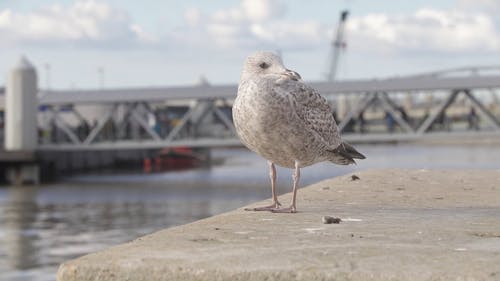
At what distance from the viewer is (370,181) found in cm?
1195

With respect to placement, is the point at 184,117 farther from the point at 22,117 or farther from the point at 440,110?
the point at 440,110

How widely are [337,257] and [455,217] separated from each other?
2572mm

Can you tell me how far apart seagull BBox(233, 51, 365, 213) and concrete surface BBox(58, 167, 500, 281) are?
49 centimetres

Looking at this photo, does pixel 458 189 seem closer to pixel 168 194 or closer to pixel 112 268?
pixel 112 268

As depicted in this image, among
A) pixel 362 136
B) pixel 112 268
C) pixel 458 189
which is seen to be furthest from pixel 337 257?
pixel 362 136

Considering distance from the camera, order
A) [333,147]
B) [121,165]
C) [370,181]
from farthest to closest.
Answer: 1. [121,165]
2. [370,181]
3. [333,147]

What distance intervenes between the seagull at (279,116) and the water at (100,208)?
61.5 feet

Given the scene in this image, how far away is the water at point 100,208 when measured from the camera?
32.8m

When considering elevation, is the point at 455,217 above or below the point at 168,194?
above

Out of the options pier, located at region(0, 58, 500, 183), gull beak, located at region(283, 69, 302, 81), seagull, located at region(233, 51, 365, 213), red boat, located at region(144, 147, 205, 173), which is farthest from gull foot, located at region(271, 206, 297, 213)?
red boat, located at region(144, 147, 205, 173)

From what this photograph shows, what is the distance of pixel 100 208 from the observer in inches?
1966

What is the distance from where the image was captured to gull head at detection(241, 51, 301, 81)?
8.28 meters

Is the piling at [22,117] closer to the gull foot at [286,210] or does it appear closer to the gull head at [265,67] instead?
the gull foot at [286,210]

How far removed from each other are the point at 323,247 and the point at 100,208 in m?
44.6
